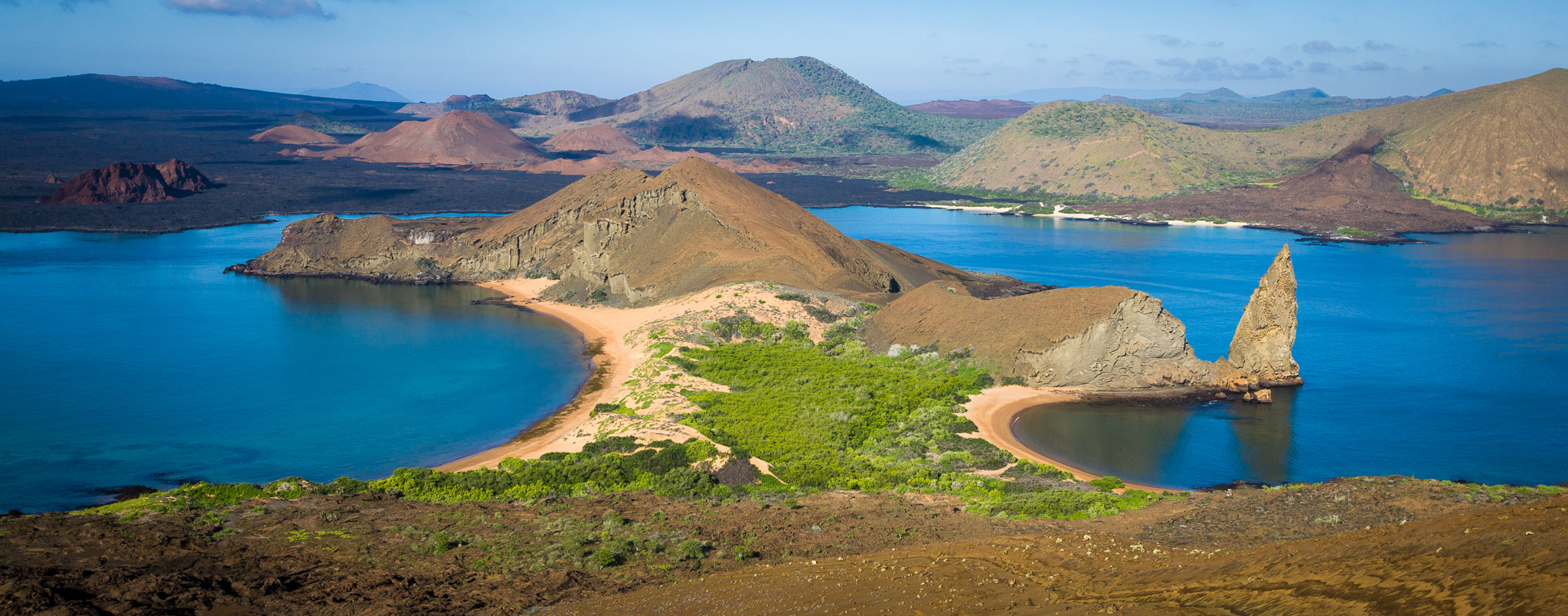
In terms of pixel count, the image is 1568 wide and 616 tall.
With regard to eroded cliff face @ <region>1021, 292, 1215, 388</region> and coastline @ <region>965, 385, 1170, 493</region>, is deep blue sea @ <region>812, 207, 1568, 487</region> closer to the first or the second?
coastline @ <region>965, 385, 1170, 493</region>

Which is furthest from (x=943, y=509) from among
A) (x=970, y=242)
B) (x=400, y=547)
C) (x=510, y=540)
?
(x=970, y=242)

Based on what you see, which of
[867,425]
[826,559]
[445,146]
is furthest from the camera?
[445,146]

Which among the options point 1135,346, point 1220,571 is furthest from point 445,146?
point 1220,571

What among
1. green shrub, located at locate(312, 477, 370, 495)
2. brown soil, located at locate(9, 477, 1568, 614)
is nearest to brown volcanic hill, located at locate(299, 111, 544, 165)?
green shrub, located at locate(312, 477, 370, 495)

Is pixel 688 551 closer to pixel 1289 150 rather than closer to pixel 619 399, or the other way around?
pixel 619 399

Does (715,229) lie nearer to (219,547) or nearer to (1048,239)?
(219,547)

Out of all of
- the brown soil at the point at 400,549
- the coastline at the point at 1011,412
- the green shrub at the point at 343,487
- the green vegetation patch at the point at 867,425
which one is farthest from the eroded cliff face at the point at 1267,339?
the green shrub at the point at 343,487

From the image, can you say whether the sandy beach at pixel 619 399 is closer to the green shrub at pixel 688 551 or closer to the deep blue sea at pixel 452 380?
the deep blue sea at pixel 452 380
